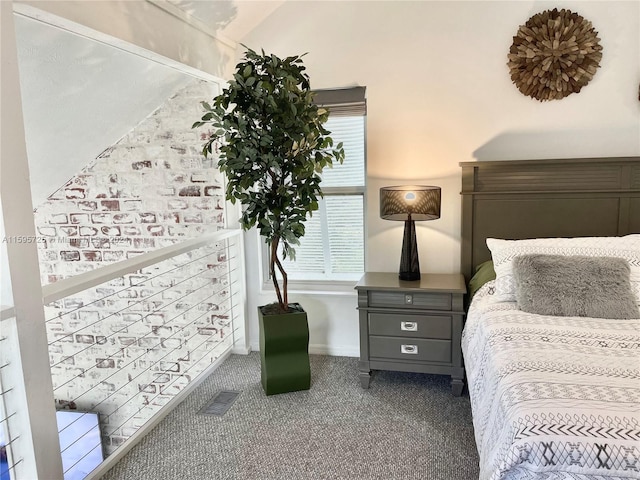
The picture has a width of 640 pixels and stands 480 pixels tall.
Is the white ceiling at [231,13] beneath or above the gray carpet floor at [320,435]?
above

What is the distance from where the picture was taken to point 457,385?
8.82 ft

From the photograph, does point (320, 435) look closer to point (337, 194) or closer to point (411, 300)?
point (411, 300)

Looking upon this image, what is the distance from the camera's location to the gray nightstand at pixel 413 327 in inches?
104

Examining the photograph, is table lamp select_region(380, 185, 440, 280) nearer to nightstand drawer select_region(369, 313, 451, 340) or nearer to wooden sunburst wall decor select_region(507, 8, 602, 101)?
nightstand drawer select_region(369, 313, 451, 340)

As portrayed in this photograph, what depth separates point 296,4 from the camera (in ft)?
9.93

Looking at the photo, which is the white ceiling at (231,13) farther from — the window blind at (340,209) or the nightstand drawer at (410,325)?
the nightstand drawer at (410,325)

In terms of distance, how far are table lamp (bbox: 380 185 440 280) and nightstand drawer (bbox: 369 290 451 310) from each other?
0.17 meters

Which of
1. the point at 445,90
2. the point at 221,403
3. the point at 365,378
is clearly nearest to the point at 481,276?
the point at 365,378

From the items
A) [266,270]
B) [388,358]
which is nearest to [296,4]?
[266,270]

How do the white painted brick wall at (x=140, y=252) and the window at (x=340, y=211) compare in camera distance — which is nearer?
the window at (x=340, y=211)

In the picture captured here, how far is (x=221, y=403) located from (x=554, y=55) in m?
2.77

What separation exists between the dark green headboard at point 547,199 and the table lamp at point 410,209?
30cm

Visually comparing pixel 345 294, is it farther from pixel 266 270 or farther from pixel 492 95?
pixel 492 95

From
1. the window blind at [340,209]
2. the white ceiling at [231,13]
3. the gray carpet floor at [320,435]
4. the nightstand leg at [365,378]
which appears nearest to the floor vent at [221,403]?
the gray carpet floor at [320,435]
